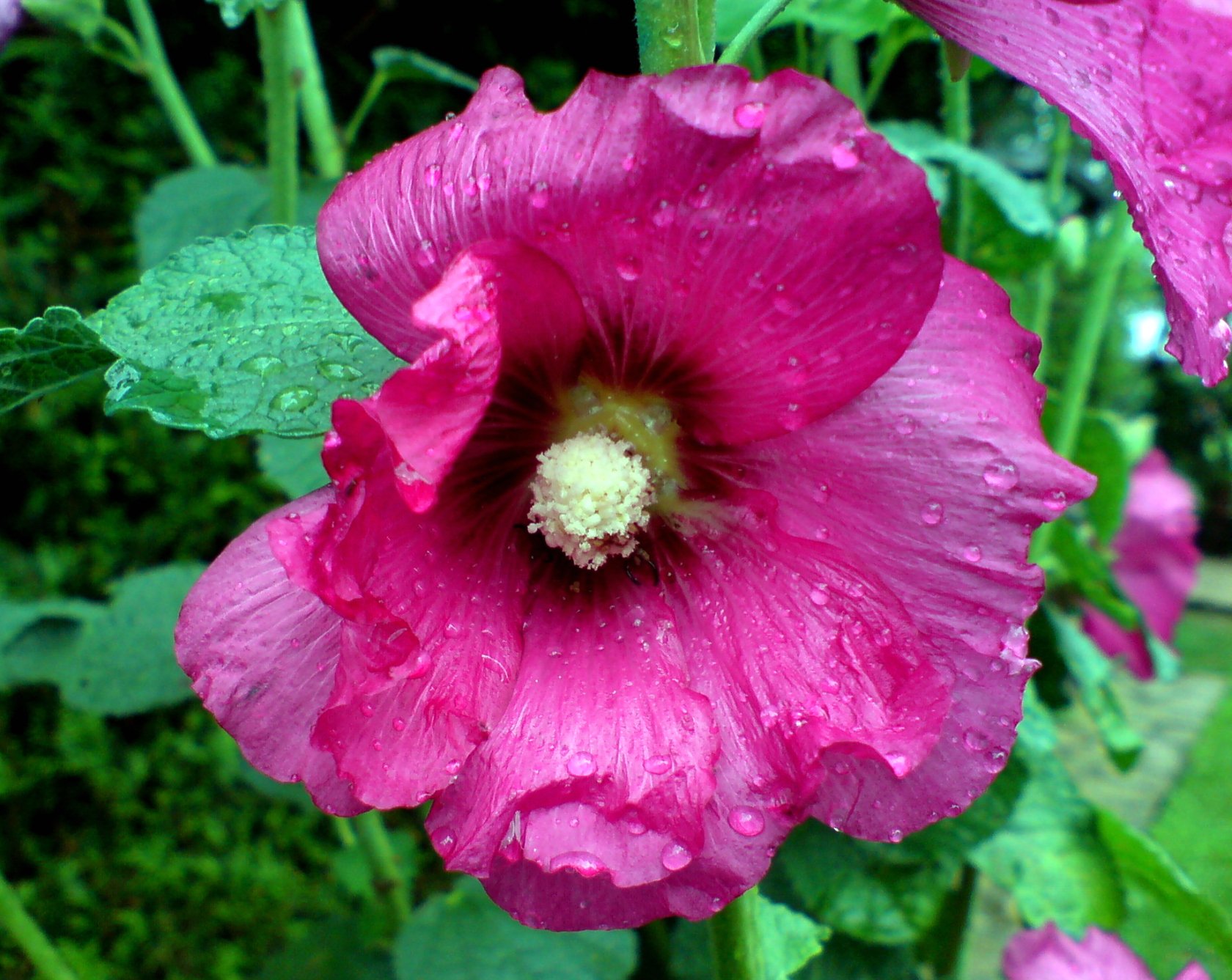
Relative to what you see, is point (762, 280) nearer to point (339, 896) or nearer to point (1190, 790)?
point (339, 896)

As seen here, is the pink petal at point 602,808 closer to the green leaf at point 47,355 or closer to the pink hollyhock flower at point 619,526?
the pink hollyhock flower at point 619,526

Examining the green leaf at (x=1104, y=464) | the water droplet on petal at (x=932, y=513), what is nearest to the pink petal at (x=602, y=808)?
the water droplet on petal at (x=932, y=513)

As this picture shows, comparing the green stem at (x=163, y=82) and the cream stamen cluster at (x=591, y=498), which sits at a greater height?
the cream stamen cluster at (x=591, y=498)

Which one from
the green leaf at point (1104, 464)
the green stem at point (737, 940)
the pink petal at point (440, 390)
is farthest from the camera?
the green leaf at point (1104, 464)

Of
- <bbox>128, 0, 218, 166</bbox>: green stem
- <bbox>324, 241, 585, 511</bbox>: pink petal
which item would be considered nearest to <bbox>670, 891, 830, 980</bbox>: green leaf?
<bbox>324, 241, 585, 511</bbox>: pink petal

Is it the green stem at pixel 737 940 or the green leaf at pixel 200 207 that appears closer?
the green stem at pixel 737 940

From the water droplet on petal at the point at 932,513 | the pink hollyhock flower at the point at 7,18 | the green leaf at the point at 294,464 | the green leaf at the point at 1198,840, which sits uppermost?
the pink hollyhock flower at the point at 7,18

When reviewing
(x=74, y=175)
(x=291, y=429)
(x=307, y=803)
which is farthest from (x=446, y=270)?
(x=74, y=175)
